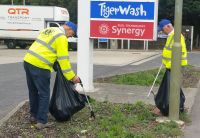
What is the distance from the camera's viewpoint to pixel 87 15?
36.3 feet

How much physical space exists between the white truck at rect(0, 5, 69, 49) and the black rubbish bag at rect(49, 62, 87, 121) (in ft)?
97.9

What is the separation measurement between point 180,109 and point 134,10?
3217mm

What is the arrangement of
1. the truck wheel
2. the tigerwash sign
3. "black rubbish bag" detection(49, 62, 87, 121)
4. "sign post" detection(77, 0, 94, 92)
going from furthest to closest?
the truck wheel
"sign post" detection(77, 0, 94, 92)
the tigerwash sign
"black rubbish bag" detection(49, 62, 87, 121)

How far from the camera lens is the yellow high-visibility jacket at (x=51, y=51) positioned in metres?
7.07

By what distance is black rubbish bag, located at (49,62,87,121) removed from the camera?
7.41 meters

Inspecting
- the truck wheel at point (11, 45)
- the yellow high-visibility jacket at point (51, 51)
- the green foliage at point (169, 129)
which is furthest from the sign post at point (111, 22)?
the truck wheel at point (11, 45)

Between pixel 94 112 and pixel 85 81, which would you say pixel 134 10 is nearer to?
pixel 85 81

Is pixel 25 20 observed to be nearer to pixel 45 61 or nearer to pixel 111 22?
pixel 111 22

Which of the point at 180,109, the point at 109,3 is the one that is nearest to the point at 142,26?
the point at 109,3

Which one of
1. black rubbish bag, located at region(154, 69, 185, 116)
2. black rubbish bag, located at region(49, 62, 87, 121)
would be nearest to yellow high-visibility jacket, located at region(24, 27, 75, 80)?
black rubbish bag, located at region(49, 62, 87, 121)

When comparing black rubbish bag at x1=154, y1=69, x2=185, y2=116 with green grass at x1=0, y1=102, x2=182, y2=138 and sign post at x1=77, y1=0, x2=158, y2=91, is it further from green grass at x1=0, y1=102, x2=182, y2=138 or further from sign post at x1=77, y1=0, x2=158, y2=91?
sign post at x1=77, y1=0, x2=158, y2=91

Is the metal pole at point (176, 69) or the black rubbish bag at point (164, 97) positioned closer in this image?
the metal pole at point (176, 69)

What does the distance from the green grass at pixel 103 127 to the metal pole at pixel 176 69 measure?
322 mm

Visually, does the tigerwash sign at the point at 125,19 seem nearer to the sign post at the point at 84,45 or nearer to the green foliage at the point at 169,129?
the sign post at the point at 84,45
